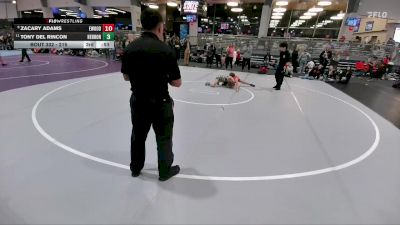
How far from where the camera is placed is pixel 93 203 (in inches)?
110

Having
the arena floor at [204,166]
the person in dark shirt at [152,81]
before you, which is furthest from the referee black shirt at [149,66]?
the arena floor at [204,166]

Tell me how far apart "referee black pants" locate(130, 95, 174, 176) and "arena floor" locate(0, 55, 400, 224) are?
1.21ft

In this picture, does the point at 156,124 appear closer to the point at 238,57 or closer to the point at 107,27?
the point at 107,27

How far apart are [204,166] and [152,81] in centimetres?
156

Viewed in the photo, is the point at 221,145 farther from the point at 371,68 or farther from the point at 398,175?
the point at 371,68

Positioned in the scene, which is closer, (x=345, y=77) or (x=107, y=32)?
(x=107, y=32)

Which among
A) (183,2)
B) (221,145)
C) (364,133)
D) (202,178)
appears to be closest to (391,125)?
(364,133)

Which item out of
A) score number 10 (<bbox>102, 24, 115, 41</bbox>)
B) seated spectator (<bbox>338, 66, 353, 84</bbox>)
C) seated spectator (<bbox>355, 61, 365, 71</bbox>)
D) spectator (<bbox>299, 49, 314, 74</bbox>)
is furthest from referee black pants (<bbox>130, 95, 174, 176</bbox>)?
seated spectator (<bbox>355, 61, 365, 71</bbox>)

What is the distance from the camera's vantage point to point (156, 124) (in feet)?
10.1

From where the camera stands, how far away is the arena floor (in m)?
2.75

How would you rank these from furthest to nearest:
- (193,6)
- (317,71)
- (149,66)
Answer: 1. (193,6)
2. (317,71)
3. (149,66)

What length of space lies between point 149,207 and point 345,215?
2172mm
